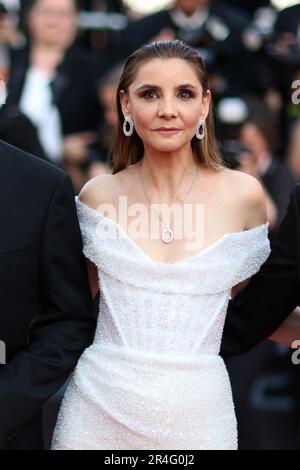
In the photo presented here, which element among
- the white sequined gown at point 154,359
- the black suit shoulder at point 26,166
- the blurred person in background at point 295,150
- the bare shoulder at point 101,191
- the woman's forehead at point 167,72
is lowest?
the white sequined gown at point 154,359

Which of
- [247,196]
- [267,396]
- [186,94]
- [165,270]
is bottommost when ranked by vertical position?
[267,396]

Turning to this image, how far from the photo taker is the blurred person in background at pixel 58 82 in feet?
21.7

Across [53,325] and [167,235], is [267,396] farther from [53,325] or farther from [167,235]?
[53,325]

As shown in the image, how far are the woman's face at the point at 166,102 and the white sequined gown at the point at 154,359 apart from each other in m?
0.33

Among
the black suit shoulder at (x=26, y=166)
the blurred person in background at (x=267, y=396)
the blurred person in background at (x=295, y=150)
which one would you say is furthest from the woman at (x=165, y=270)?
the blurred person in background at (x=295, y=150)

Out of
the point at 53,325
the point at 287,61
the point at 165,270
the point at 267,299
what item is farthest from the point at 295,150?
the point at 53,325

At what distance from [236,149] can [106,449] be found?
305cm

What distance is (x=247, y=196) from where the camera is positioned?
3613 mm

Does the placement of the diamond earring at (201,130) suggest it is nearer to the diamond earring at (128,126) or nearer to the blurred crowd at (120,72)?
the diamond earring at (128,126)

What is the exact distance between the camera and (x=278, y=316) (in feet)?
12.1

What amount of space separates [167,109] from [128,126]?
28 cm

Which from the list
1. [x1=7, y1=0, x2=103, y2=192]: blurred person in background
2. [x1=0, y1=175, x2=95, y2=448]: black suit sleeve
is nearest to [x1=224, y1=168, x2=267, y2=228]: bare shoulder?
[x1=0, y1=175, x2=95, y2=448]: black suit sleeve

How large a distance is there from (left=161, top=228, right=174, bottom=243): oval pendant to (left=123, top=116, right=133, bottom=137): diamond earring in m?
0.35
